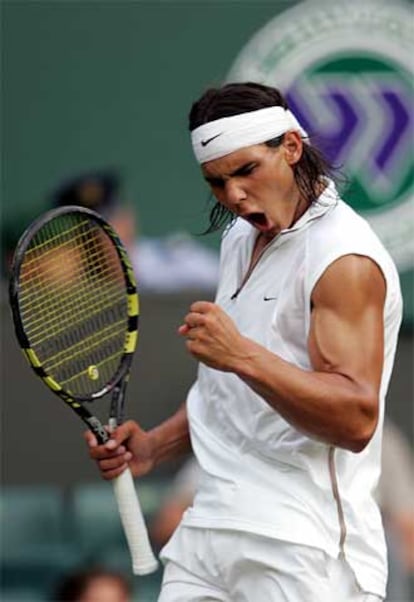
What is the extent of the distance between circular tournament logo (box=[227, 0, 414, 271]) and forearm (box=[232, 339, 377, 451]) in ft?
14.0

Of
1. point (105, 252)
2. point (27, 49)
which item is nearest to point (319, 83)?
point (27, 49)

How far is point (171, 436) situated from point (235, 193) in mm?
717

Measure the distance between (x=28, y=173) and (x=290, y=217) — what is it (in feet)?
13.3

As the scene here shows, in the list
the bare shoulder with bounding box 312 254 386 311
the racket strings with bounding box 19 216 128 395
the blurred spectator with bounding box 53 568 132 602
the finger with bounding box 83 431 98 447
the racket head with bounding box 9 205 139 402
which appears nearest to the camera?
the bare shoulder with bounding box 312 254 386 311

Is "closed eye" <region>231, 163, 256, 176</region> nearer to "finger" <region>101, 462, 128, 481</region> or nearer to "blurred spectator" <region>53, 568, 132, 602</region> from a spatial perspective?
"finger" <region>101, 462, 128, 481</region>

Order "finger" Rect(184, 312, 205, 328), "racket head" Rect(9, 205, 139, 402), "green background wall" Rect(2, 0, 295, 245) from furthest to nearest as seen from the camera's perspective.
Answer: "green background wall" Rect(2, 0, 295, 245) → "racket head" Rect(9, 205, 139, 402) → "finger" Rect(184, 312, 205, 328)

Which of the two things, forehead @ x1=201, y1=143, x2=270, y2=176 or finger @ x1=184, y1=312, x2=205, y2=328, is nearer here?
finger @ x1=184, y1=312, x2=205, y2=328

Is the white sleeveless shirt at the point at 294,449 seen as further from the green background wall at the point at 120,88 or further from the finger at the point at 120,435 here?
the green background wall at the point at 120,88

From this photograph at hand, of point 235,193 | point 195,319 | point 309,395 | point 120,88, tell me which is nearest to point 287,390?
point 309,395

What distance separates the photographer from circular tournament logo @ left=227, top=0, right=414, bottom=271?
27.4 feet

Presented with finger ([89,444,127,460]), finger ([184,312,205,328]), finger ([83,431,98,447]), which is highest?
finger ([184,312,205,328])

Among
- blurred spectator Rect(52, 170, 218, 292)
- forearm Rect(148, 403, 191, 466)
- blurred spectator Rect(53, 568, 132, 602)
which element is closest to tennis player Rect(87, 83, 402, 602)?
forearm Rect(148, 403, 191, 466)

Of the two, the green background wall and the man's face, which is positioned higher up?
the man's face

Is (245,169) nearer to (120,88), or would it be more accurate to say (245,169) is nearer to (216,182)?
(216,182)
